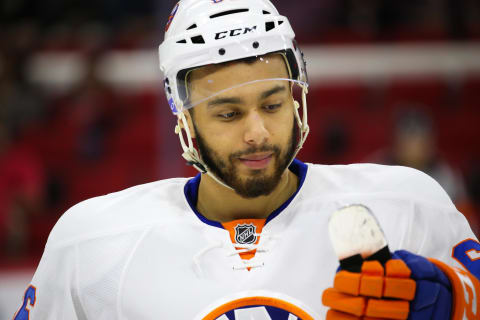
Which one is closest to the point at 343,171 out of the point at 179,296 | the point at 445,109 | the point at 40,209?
the point at 179,296

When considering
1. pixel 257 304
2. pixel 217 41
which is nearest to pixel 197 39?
pixel 217 41

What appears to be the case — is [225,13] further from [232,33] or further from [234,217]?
[234,217]

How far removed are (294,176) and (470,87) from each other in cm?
410

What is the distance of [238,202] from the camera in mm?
1529

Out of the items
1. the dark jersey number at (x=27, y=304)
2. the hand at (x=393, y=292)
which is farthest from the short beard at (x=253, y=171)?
the dark jersey number at (x=27, y=304)

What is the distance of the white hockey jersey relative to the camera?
1.39m

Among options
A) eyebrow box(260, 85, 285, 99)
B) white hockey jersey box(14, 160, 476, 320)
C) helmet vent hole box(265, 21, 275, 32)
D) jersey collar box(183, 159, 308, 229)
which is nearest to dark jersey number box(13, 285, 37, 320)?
white hockey jersey box(14, 160, 476, 320)

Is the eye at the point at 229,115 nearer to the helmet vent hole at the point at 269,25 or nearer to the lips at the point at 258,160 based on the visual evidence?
the lips at the point at 258,160

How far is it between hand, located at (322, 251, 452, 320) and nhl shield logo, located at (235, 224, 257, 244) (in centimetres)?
31

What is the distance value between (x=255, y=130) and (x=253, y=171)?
0.09 m

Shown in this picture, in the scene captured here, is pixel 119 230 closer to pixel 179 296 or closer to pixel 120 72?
pixel 179 296

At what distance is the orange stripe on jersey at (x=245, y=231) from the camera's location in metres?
1.47

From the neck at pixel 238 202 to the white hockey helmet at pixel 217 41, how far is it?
0.06m

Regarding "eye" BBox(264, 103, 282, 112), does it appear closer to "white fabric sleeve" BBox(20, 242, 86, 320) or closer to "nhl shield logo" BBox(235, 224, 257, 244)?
"nhl shield logo" BBox(235, 224, 257, 244)
